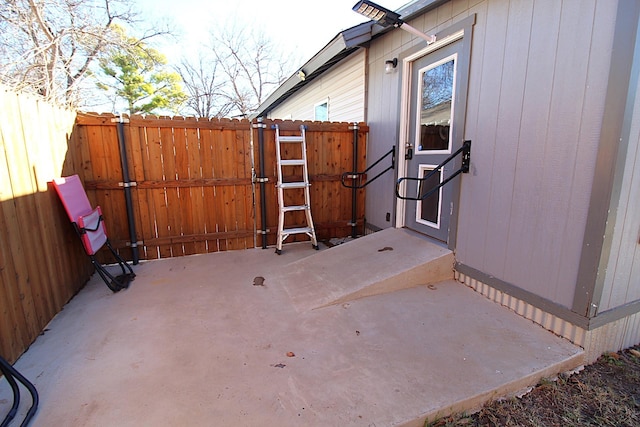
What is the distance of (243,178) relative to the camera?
4.38 metres

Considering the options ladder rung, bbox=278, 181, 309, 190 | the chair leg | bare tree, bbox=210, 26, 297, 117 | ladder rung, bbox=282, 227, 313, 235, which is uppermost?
bare tree, bbox=210, 26, 297, 117

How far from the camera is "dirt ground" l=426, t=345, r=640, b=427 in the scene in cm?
160

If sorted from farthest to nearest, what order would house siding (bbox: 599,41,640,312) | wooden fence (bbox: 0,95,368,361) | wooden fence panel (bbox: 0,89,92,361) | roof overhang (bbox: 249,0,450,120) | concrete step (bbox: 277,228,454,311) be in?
roof overhang (bbox: 249,0,450,120) < concrete step (bbox: 277,228,454,311) < wooden fence (bbox: 0,95,368,361) < wooden fence panel (bbox: 0,89,92,361) < house siding (bbox: 599,41,640,312)

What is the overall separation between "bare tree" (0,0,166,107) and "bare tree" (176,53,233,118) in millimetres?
7268

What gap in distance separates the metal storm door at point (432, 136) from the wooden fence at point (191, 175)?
4.31 feet

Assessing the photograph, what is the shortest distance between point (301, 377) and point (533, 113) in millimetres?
2371

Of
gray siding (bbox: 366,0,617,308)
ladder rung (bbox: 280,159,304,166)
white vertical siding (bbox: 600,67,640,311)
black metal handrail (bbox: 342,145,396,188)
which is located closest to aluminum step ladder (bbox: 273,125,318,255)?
Answer: ladder rung (bbox: 280,159,304,166)

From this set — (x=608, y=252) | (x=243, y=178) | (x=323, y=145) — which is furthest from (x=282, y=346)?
(x=323, y=145)

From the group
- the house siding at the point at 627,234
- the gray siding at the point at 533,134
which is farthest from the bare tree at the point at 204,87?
the house siding at the point at 627,234

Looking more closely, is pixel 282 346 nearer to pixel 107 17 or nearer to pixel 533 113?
pixel 533 113

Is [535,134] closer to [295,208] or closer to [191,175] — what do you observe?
[295,208]

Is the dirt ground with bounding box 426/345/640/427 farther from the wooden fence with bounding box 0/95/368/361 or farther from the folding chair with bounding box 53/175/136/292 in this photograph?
the folding chair with bounding box 53/175/136/292

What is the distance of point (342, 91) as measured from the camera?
5.66 meters

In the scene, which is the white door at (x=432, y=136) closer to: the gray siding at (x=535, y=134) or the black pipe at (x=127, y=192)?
the gray siding at (x=535, y=134)
